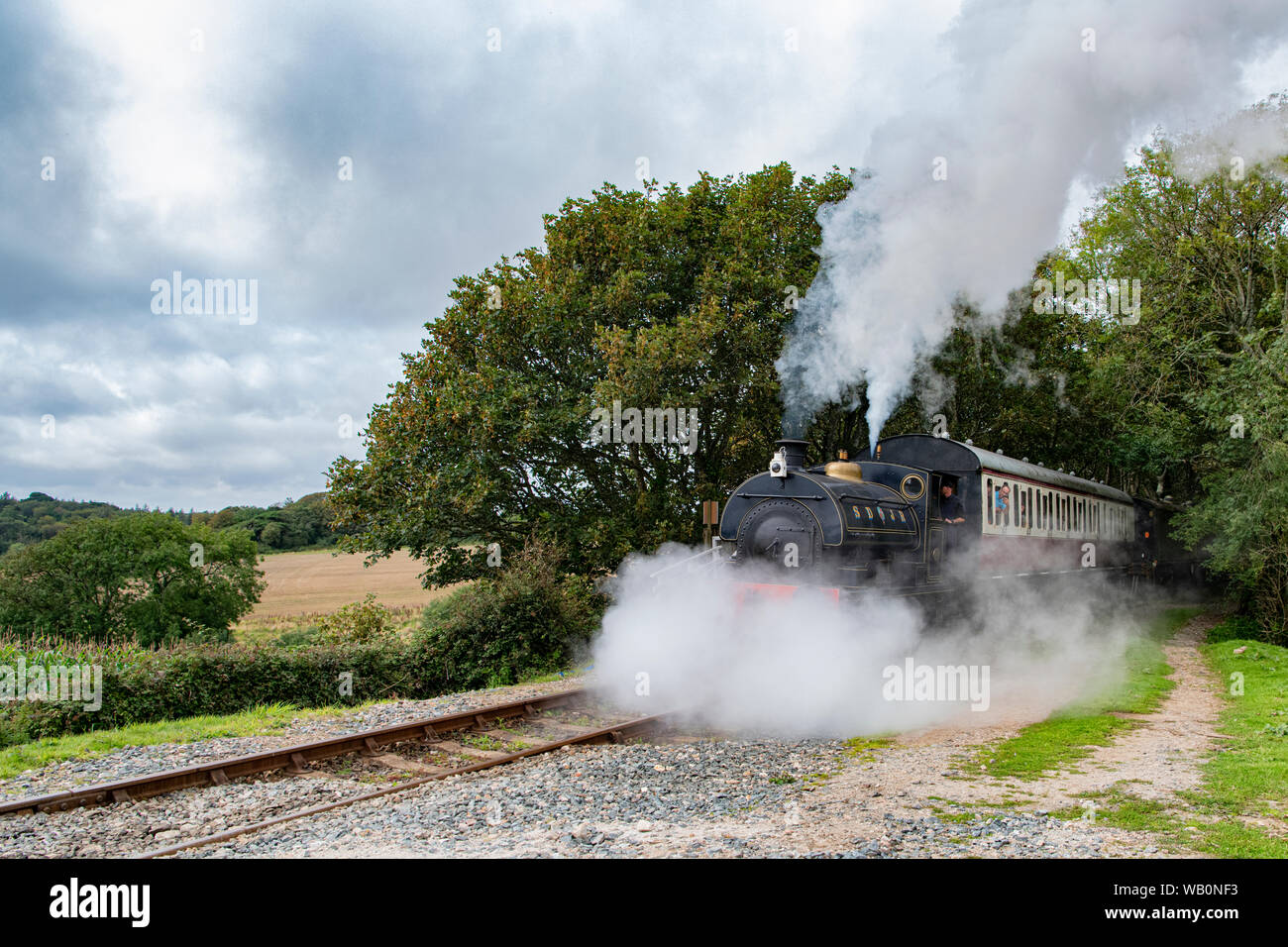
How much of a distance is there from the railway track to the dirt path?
2896 mm

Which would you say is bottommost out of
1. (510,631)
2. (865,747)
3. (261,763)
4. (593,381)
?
(865,747)

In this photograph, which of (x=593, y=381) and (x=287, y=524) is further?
(x=287, y=524)

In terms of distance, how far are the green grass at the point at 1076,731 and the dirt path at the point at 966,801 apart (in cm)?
17

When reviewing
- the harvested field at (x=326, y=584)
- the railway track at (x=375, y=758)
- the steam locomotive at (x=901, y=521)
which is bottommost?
the harvested field at (x=326, y=584)

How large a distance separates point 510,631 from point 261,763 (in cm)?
744

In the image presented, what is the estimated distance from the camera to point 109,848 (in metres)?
5.90

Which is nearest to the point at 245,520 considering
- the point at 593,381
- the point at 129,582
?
the point at 129,582

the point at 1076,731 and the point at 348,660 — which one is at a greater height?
the point at 348,660

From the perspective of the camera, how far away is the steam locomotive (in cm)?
1063

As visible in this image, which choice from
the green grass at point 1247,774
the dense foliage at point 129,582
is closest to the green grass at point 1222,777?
the green grass at point 1247,774

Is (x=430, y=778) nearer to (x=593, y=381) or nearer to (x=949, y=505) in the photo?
(x=949, y=505)

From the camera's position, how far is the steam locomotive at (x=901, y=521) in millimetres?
10633

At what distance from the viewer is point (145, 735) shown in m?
9.70

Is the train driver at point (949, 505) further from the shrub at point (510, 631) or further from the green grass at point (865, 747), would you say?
the shrub at point (510, 631)
